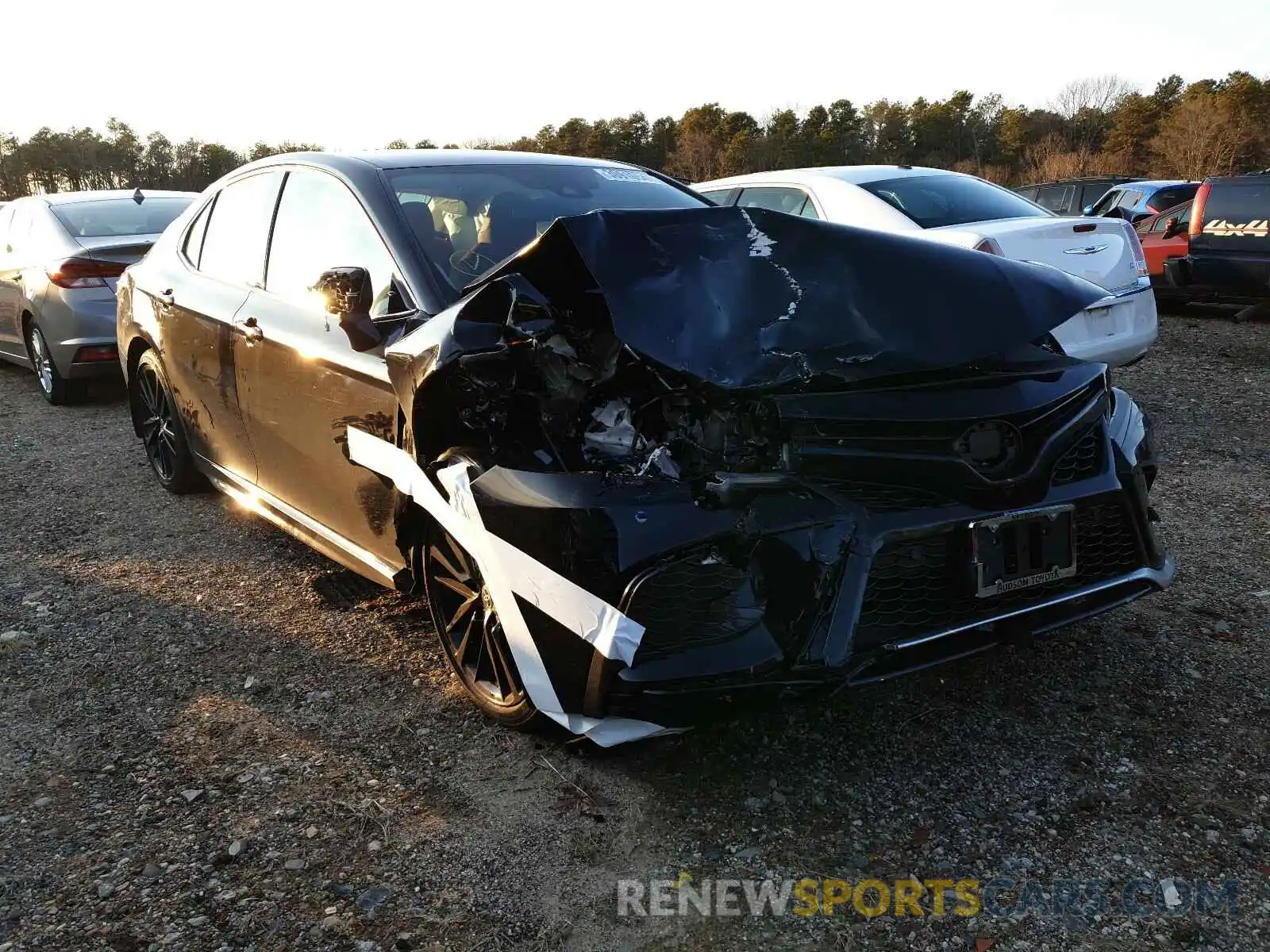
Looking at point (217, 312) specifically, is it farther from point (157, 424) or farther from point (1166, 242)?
point (1166, 242)

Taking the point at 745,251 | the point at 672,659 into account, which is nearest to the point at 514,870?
the point at 672,659

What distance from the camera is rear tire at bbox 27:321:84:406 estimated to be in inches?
301

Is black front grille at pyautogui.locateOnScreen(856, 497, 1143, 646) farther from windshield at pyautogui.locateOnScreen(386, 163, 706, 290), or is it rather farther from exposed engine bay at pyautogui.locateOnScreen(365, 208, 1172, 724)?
windshield at pyautogui.locateOnScreen(386, 163, 706, 290)

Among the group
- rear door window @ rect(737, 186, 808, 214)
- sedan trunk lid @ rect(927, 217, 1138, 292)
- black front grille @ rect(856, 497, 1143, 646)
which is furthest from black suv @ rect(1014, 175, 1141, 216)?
black front grille @ rect(856, 497, 1143, 646)

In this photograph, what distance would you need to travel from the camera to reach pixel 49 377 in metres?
7.83

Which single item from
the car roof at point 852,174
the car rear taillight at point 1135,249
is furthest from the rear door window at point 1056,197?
the car rear taillight at point 1135,249

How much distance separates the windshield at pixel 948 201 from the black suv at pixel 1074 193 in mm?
9049

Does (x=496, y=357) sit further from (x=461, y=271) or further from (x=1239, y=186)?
(x=1239, y=186)

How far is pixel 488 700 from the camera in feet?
9.47

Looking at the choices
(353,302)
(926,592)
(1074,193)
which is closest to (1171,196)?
(1074,193)

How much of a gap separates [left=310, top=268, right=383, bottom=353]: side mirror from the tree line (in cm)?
3303

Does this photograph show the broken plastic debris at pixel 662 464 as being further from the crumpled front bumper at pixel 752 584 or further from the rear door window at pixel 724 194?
the rear door window at pixel 724 194

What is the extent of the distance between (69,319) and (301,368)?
16.1 feet

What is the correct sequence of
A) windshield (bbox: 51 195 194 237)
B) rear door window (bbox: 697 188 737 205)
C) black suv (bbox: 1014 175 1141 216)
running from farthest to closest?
black suv (bbox: 1014 175 1141 216)
windshield (bbox: 51 195 194 237)
rear door window (bbox: 697 188 737 205)
